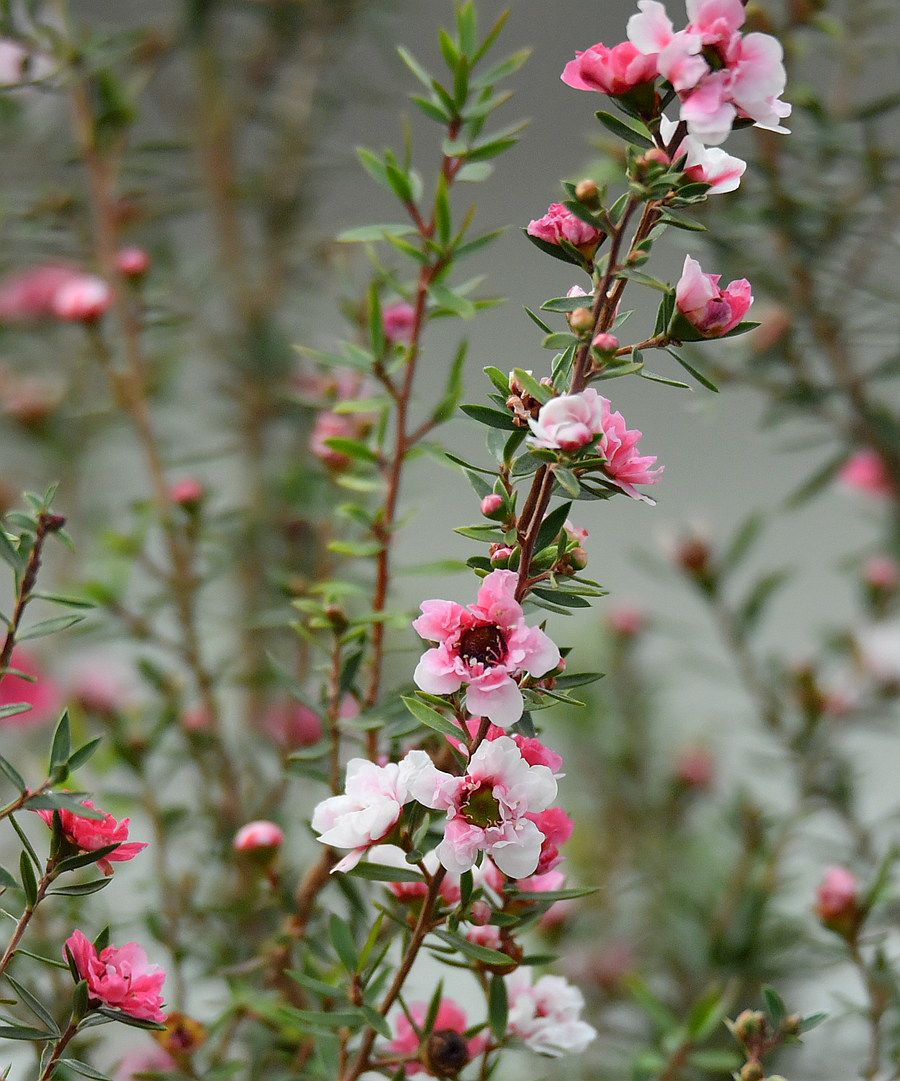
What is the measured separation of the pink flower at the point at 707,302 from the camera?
1.08ft

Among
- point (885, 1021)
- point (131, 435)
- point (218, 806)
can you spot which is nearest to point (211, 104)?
point (131, 435)

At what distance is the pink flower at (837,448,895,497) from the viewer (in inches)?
35.2

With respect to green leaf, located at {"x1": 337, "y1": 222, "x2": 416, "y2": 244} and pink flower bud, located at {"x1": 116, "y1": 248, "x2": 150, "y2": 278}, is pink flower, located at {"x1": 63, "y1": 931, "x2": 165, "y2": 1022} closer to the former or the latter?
green leaf, located at {"x1": 337, "y1": 222, "x2": 416, "y2": 244}

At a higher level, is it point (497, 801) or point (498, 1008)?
point (497, 801)

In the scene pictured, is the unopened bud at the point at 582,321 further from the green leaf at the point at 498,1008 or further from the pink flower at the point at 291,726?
the pink flower at the point at 291,726

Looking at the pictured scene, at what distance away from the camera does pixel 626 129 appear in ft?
1.12

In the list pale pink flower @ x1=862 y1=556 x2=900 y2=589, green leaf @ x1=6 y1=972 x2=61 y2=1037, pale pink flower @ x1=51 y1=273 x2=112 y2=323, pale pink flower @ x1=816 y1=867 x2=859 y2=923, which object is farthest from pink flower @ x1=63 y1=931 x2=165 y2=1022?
pale pink flower @ x1=862 y1=556 x2=900 y2=589

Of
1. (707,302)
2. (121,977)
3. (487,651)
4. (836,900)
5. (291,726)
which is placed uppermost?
(707,302)

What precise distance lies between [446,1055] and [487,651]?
175mm

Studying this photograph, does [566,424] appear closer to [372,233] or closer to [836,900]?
[372,233]

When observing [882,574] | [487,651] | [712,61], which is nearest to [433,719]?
[487,651]

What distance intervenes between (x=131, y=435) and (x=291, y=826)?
18.8 inches

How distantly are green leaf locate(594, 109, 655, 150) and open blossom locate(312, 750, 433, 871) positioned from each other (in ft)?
0.73

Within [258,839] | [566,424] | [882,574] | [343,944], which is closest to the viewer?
[566,424]
